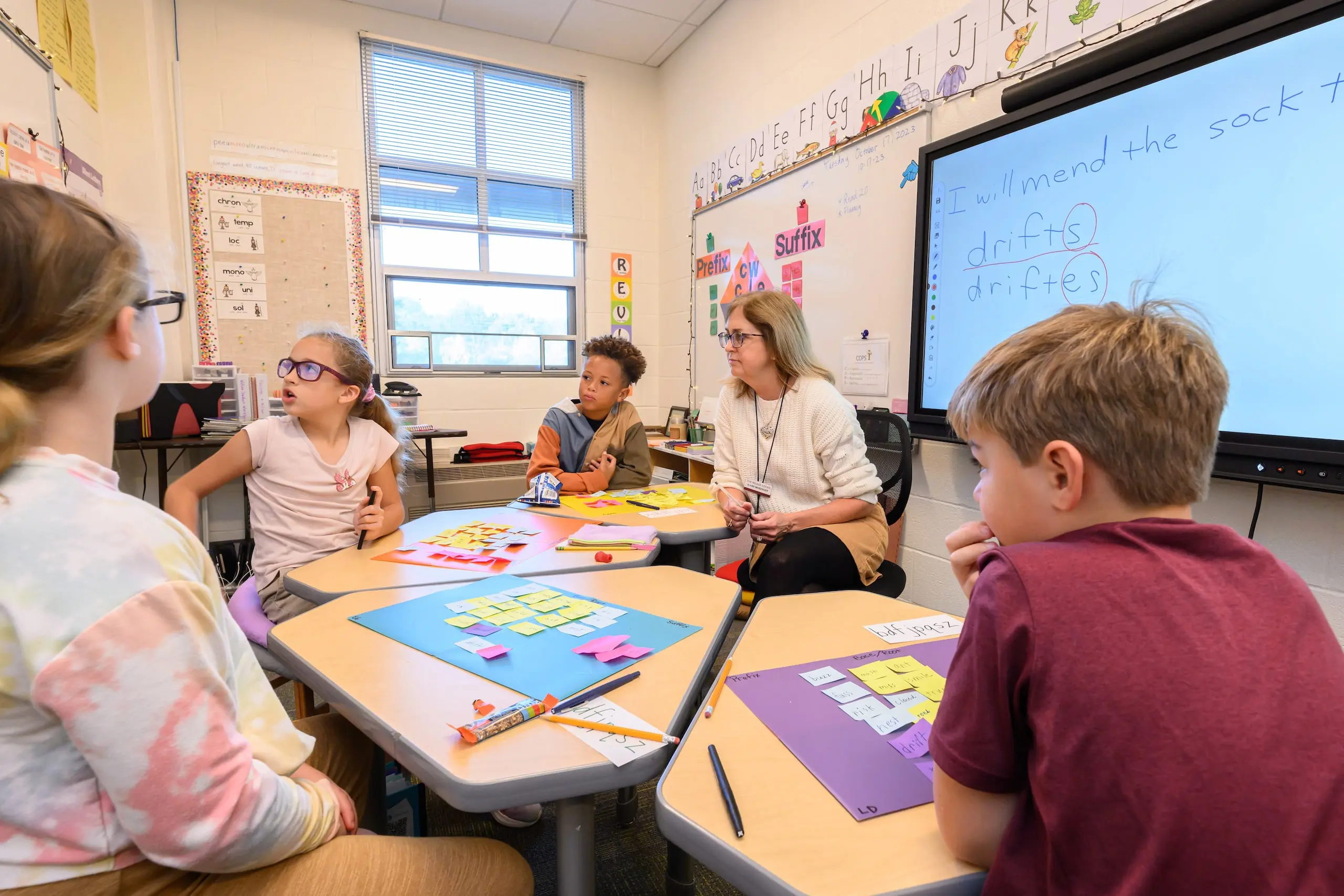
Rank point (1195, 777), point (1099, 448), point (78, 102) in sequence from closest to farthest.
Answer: point (1195, 777) < point (1099, 448) < point (78, 102)

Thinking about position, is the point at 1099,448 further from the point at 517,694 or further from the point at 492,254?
the point at 492,254

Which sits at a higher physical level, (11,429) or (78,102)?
(78,102)

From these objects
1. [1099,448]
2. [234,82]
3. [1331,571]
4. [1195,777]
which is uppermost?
[234,82]

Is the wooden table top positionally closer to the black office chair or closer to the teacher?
the teacher

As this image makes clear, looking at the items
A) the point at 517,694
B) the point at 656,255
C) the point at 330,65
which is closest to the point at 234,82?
the point at 330,65

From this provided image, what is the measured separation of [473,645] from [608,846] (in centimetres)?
91

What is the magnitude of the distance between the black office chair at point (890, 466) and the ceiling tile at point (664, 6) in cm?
309

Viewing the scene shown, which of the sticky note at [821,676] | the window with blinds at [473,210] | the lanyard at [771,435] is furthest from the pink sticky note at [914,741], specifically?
the window with blinds at [473,210]

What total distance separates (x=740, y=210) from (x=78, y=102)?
327 cm

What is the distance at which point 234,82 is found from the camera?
385 centimetres

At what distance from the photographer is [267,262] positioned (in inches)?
155

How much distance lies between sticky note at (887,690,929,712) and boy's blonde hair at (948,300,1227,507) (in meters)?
0.41

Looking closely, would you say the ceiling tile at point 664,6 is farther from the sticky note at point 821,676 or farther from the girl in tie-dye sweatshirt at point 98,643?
the sticky note at point 821,676

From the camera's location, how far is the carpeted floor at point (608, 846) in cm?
151
